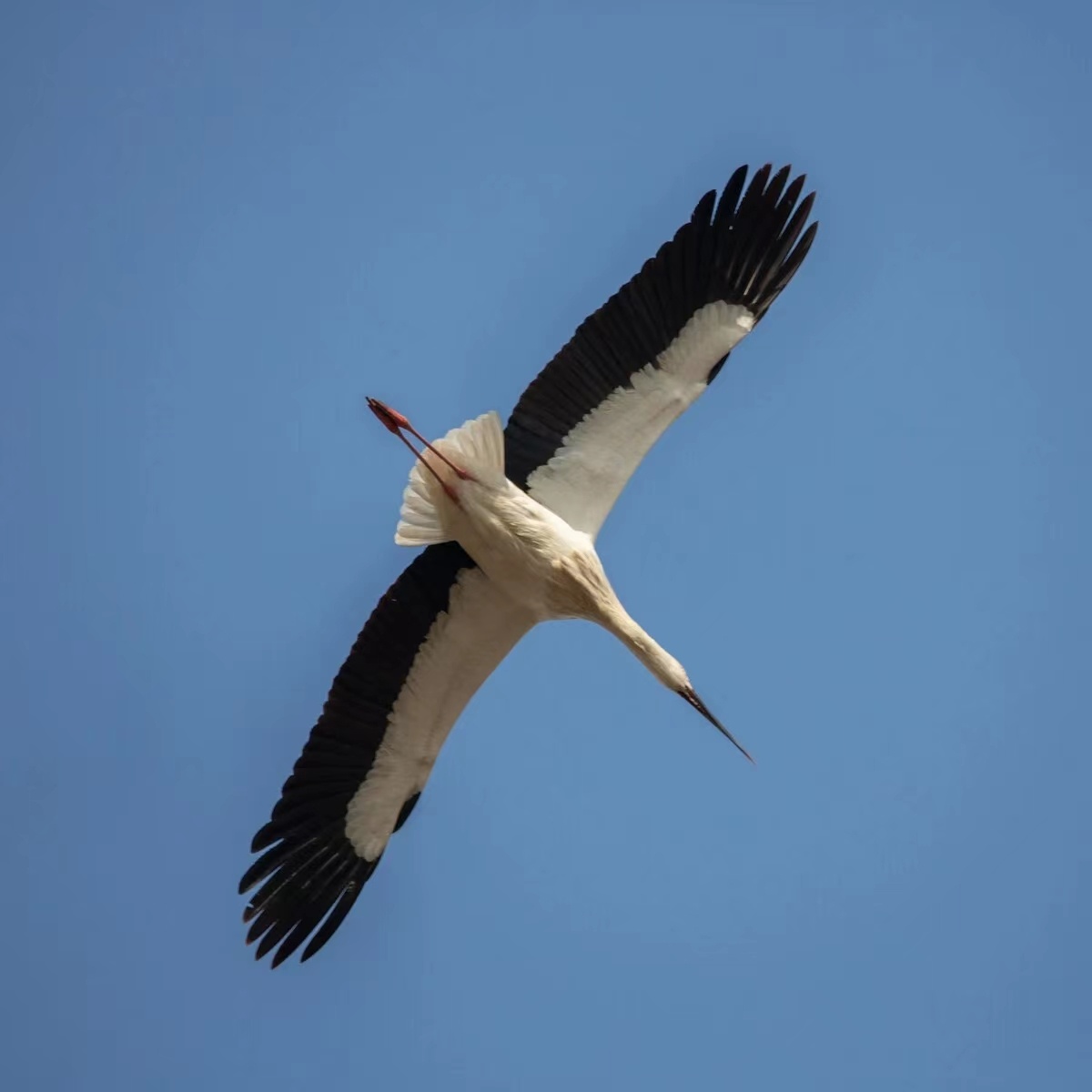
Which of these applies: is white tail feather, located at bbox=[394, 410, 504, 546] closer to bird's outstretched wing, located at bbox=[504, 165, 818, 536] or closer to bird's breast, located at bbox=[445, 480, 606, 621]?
bird's breast, located at bbox=[445, 480, 606, 621]

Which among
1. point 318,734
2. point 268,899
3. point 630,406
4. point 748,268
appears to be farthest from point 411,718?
point 748,268

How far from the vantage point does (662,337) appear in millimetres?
7324

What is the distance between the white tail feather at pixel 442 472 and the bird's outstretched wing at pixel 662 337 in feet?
0.91

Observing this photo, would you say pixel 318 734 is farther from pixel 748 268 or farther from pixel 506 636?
pixel 748 268

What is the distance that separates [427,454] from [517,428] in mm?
396

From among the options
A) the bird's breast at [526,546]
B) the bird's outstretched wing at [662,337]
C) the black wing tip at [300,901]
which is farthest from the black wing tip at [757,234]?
the black wing tip at [300,901]

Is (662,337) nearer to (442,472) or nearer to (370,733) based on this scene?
(442,472)

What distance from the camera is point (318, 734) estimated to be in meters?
7.54

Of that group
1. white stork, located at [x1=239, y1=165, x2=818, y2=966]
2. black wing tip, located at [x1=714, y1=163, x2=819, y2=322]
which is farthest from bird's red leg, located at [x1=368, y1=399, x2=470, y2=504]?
black wing tip, located at [x1=714, y1=163, x2=819, y2=322]

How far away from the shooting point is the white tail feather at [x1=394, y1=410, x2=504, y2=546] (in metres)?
7.16

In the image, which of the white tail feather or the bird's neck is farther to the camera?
the bird's neck

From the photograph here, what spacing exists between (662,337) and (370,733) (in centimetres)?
200

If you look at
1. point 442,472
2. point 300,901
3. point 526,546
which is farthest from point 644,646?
point 300,901

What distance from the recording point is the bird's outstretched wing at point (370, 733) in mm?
7504
